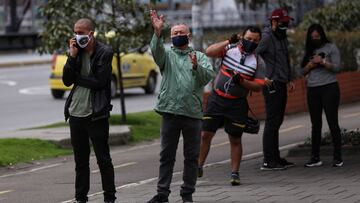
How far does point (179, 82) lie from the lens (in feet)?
27.7

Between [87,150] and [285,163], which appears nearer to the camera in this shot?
[87,150]

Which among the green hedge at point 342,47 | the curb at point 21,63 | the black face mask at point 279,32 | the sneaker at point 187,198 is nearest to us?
the sneaker at point 187,198

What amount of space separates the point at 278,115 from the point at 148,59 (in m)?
15.7

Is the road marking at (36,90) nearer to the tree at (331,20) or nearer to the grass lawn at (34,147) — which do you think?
the tree at (331,20)

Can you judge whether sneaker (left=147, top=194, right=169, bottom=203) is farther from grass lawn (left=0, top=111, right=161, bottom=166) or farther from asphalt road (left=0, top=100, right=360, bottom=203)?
grass lawn (left=0, top=111, right=161, bottom=166)

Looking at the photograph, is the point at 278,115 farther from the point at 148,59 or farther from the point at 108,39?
the point at 148,59

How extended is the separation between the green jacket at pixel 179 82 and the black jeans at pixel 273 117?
2676 mm

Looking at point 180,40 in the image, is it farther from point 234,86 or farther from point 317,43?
point 317,43

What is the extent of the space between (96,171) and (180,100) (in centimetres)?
368

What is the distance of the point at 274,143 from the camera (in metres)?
11.2

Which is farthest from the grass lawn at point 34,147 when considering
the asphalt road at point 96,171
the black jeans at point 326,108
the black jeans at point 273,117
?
the black jeans at point 326,108

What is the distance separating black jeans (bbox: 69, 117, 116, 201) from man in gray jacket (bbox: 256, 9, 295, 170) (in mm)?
3035

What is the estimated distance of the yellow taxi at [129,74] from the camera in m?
25.0

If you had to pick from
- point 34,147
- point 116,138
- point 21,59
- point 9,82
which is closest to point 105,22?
point 116,138
